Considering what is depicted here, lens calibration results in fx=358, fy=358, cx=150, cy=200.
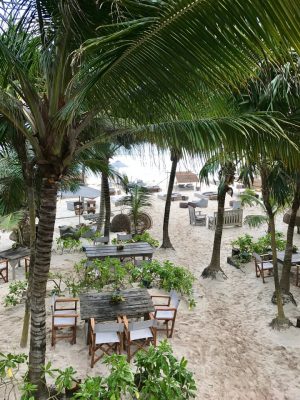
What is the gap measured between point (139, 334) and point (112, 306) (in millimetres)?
727

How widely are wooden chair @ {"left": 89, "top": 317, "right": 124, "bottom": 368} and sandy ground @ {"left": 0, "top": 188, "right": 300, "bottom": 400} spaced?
25cm

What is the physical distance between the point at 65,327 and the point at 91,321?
94 cm

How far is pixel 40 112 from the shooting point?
373 centimetres

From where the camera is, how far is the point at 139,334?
6.00m

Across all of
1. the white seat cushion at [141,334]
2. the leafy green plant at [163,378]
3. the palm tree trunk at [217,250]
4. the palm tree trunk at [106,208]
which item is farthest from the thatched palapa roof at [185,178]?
the leafy green plant at [163,378]

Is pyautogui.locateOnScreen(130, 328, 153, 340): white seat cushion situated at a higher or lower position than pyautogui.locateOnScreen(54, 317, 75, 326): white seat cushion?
lower

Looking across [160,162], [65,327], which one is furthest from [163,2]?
[65,327]

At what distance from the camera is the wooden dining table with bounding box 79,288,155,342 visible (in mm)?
6086

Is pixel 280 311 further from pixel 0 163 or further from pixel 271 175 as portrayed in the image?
pixel 0 163

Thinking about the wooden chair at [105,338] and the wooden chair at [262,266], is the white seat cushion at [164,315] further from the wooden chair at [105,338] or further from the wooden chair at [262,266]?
the wooden chair at [262,266]

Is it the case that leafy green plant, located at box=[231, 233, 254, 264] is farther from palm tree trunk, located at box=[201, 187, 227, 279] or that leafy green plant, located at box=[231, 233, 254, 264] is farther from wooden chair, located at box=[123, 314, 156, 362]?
wooden chair, located at box=[123, 314, 156, 362]

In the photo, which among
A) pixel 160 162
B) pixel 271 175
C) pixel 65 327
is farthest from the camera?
pixel 271 175

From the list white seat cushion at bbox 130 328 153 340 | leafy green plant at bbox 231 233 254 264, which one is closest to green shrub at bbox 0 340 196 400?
white seat cushion at bbox 130 328 153 340

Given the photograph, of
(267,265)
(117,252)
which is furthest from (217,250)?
(117,252)
